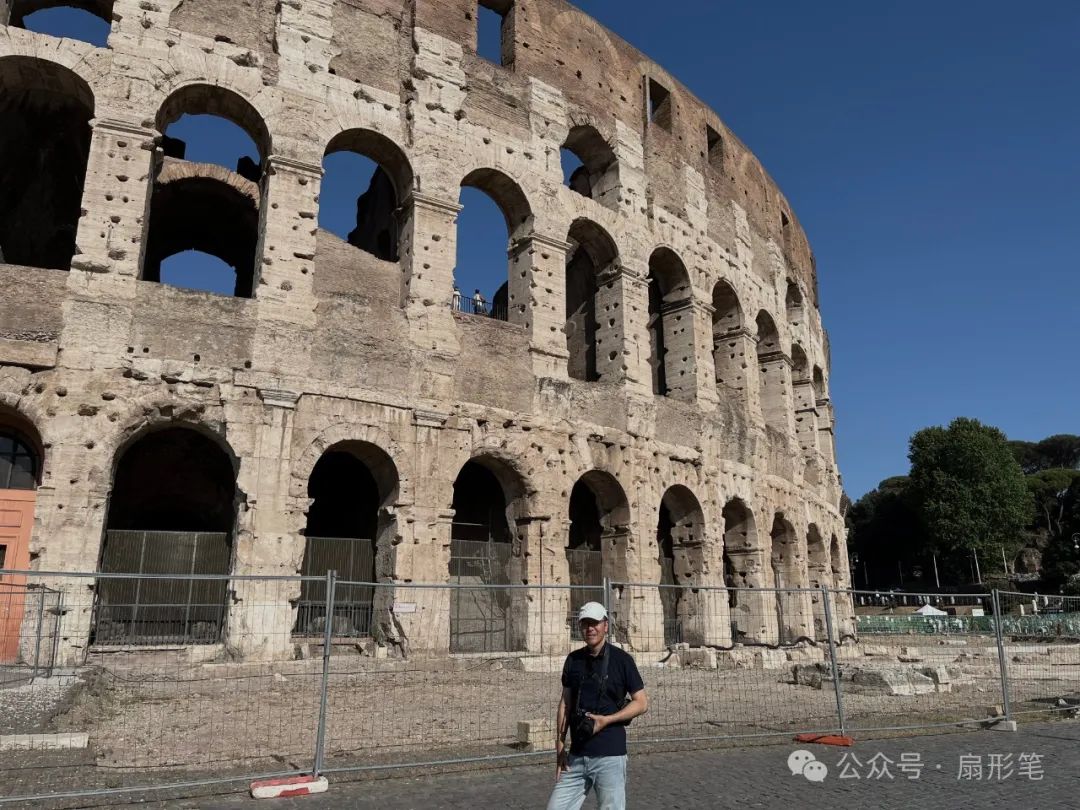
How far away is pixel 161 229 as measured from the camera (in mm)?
18875

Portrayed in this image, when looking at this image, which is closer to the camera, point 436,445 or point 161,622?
point 161,622

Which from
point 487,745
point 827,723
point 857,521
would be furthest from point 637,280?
point 857,521

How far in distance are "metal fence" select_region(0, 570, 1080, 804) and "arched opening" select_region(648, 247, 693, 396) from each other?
472cm

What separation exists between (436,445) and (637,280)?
630 centimetres

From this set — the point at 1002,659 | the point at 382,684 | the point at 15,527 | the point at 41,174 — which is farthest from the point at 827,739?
the point at 41,174

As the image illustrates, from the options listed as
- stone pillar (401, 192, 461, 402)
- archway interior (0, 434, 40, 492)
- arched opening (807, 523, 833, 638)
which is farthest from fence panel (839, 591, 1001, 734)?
archway interior (0, 434, 40, 492)

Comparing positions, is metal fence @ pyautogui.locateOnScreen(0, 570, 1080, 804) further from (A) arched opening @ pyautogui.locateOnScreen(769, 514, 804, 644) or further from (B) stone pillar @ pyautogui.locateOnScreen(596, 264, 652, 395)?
(B) stone pillar @ pyautogui.locateOnScreen(596, 264, 652, 395)

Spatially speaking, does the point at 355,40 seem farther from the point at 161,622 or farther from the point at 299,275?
the point at 161,622

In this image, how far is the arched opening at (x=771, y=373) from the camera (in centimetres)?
2166

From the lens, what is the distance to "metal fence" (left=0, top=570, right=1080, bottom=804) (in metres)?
6.32

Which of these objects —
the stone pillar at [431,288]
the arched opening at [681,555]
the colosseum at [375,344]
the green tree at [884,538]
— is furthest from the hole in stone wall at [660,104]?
the green tree at [884,538]

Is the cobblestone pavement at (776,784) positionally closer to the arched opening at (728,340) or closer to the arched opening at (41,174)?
the arched opening at (41,174)

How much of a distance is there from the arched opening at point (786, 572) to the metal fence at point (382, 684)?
278 centimetres

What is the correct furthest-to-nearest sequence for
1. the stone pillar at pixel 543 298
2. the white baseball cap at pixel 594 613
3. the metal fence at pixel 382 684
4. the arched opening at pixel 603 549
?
the arched opening at pixel 603 549, the stone pillar at pixel 543 298, the metal fence at pixel 382 684, the white baseball cap at pixel 594 613
